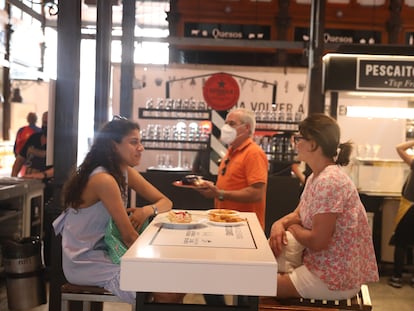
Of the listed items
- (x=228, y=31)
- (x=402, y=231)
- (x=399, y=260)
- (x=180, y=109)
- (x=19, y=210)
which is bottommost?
(x=399, y=260)

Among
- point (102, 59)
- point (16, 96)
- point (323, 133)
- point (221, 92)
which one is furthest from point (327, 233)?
point (16, 96)

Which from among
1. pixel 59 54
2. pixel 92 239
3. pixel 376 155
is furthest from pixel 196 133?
pixel 92 239

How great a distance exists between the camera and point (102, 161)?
302cm

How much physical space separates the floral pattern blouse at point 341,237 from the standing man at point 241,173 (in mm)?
1170

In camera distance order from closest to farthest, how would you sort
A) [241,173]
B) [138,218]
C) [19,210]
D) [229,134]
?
[138,218], [241,173], [229,134], [19,210]

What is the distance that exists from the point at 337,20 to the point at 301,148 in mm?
7371

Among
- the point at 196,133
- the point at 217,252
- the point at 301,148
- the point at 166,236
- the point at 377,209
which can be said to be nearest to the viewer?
the point at 217,252

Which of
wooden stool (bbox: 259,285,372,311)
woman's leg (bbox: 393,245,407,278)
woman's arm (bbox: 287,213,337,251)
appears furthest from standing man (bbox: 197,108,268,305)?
woman's leg (bbox: 393,245,407,278)

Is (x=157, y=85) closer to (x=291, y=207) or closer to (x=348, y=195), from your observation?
(x=291, y=207)

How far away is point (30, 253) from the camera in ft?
11.5

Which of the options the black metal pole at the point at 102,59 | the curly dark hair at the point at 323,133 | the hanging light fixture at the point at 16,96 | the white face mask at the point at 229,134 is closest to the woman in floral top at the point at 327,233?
the curly dark hair at the point at 323,133

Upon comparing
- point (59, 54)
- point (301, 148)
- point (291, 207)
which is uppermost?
point (59, 54)

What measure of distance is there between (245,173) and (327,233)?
148 cm

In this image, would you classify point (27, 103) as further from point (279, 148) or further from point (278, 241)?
point (278, 241)
